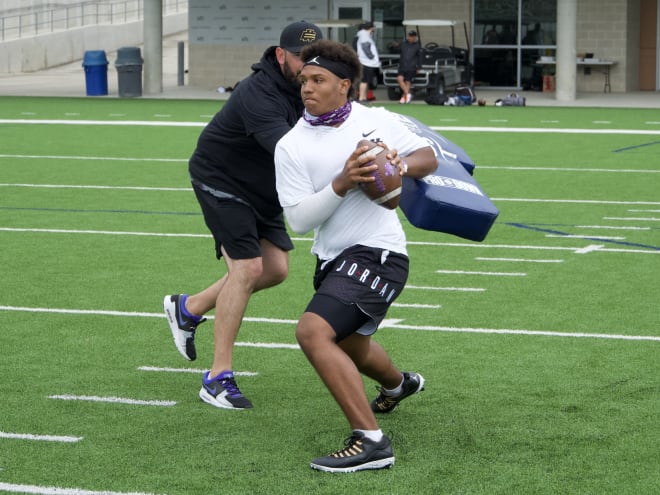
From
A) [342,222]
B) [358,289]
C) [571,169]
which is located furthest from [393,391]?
[571,169]

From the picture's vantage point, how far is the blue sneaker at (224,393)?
639 centimetres

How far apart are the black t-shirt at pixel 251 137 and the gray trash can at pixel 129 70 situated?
27.5 meters

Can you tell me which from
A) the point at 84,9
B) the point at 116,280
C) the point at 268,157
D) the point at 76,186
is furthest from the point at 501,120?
the point at 84,9

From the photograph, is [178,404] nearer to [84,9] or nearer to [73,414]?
[73,414]

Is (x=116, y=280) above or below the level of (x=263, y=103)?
below

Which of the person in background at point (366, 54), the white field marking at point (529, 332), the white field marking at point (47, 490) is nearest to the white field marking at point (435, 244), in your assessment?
the white field marking at point (529, 332)

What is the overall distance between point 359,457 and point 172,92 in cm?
3165

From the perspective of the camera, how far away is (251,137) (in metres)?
6.56

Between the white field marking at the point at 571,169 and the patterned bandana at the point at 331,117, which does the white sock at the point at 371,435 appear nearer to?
the patterned bandana at the point at 331,117

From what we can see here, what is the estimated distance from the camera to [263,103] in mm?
6273

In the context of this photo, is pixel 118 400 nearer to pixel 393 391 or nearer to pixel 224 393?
pixel 224 393

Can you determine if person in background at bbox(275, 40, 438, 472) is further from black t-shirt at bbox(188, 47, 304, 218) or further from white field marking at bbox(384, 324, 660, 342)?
white field marking at bbox(384, 324, 660, 342)

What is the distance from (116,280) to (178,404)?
11.7 ft

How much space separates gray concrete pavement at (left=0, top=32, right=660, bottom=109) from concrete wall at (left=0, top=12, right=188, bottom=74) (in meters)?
0.60
